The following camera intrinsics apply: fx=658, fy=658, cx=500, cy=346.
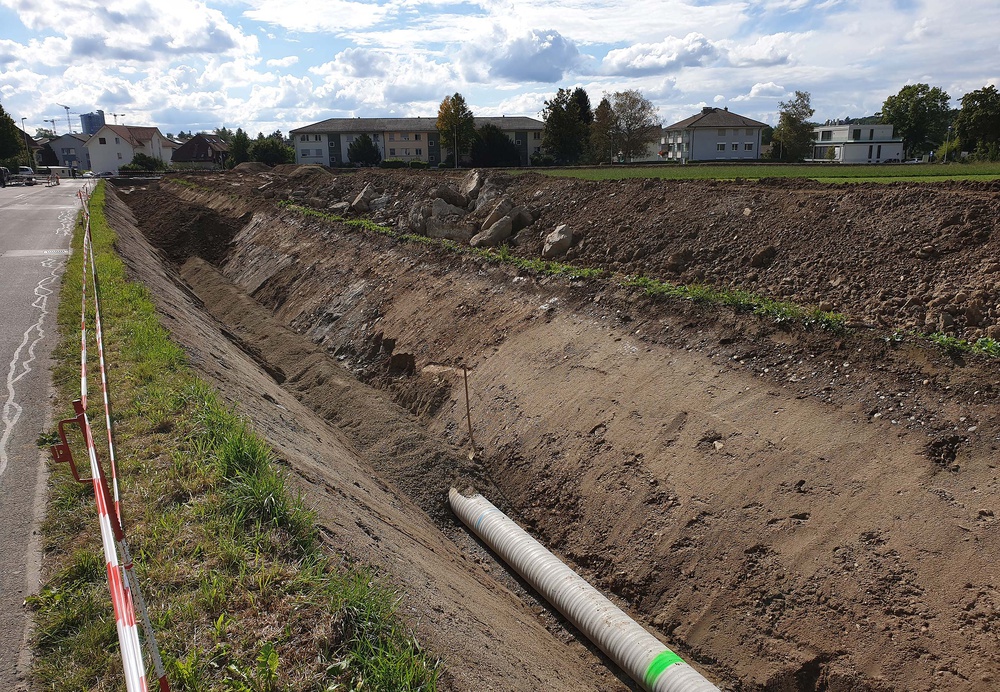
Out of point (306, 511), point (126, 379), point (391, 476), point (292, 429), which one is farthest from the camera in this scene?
point (391, 476)

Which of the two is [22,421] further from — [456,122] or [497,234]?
[456,122]

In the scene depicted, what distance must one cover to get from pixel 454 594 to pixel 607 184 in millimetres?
14834

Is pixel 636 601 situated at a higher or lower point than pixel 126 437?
lower

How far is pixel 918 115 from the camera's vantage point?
72188mm

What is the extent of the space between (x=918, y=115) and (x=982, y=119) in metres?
33.9

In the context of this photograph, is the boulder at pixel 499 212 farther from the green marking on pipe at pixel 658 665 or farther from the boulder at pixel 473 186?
the green marking on pipe at pixel 658 665

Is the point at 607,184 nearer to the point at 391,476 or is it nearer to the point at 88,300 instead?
the point at 391,476

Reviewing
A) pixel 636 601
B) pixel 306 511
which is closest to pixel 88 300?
pixel 306 511

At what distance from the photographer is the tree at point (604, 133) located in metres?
68.5

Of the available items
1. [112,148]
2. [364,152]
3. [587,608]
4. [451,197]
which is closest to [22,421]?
[587,608]

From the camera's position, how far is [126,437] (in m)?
7.23

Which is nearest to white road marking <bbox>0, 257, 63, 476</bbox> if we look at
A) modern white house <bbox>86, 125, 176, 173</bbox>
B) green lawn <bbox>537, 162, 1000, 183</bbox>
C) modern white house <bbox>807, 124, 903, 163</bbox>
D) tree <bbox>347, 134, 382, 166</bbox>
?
green lawn <bbox>537, 162, 1000, 183</bbox>

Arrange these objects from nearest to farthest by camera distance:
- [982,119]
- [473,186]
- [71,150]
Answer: [473,186] → [982,119] → [71,150]

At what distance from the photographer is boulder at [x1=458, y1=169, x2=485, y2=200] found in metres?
22.8
